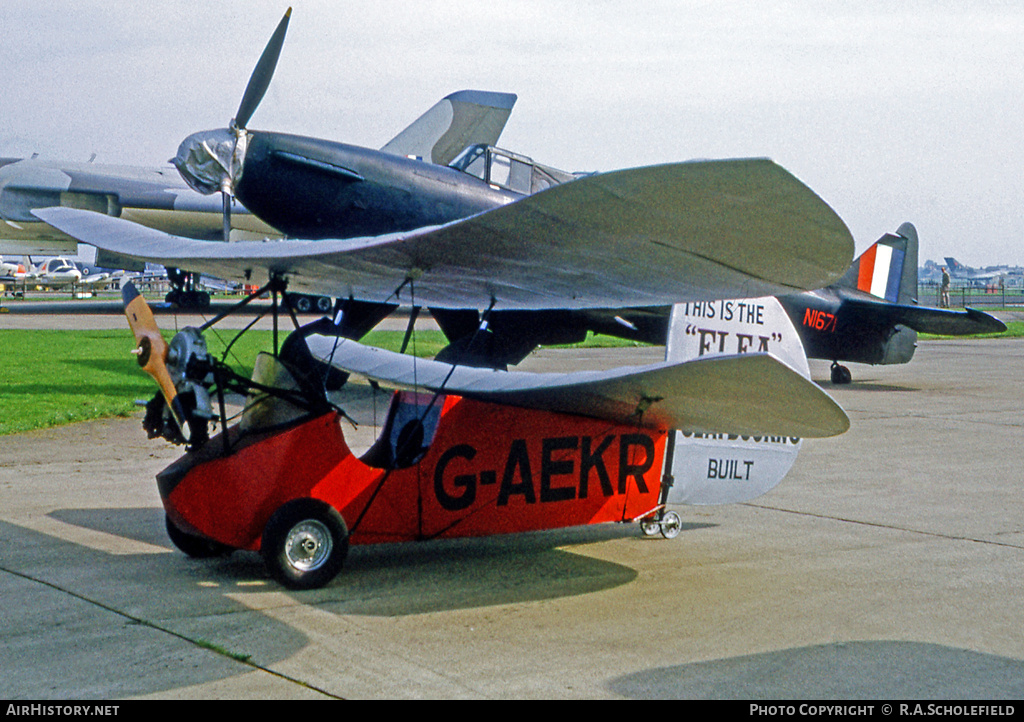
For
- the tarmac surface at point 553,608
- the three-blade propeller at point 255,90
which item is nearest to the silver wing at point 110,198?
the three-blade propeller at point 255,90

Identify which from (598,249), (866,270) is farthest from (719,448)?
(866,270)

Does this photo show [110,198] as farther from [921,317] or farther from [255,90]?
[921,317]

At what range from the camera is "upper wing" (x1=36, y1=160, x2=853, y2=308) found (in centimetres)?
354

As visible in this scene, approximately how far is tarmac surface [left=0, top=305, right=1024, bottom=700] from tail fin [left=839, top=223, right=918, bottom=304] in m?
11.1

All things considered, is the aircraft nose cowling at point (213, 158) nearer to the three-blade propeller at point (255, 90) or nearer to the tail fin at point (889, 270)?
the three-blade propeller at point (255, 90)

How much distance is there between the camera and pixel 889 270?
1897 cm

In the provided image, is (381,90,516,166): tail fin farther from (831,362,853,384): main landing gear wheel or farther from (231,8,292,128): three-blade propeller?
(831,362,853,384): main landing gear wheel

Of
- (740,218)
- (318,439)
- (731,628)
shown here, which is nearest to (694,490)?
(731,628)

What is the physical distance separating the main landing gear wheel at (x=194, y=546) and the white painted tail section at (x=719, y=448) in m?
2.66

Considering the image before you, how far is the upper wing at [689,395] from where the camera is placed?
434cm

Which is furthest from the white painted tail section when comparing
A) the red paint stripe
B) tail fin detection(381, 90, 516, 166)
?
the red paint stripe

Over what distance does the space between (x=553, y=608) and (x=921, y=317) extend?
47.0 ft

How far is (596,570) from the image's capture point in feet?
18.6

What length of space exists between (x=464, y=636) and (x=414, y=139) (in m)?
10.7
